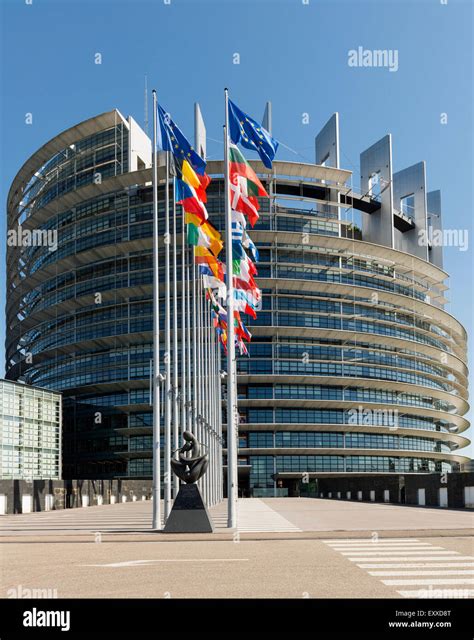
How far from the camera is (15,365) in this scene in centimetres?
11469

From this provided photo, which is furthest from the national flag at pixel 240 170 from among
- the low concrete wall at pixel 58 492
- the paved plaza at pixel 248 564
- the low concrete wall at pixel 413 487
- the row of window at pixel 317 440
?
the row of window at pixel 317 440

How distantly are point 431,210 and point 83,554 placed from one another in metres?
115

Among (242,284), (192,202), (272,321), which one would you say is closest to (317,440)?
(272,321)

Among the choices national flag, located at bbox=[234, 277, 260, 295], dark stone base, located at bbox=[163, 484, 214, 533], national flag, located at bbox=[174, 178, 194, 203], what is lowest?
dark stone base, located at bbox=[163, 484, 214, 533]

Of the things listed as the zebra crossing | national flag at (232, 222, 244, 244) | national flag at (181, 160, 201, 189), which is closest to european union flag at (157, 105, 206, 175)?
national flag at (181, 160, 201, 189)

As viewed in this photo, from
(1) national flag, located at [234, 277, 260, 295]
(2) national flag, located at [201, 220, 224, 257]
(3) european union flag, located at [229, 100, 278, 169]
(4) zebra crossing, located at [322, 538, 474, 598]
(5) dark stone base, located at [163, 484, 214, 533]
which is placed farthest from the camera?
(1) national flag, located at [234, 277, 260, 295]

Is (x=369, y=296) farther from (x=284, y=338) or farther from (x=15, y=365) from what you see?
(x=15, y=365)

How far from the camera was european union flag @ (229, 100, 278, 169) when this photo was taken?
2700 cm

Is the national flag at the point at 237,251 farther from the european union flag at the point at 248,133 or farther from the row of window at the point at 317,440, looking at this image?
the row of window at the point at 317,440

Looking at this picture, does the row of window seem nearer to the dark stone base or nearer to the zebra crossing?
the dark stone base

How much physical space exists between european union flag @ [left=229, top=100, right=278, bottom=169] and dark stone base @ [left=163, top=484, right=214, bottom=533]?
A: 12.3 meters

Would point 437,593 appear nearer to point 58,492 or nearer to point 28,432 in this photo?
point 58,492

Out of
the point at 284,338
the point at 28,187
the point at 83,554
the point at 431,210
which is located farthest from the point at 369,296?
the point at 83,554

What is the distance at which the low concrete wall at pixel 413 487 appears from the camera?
1388 inches
